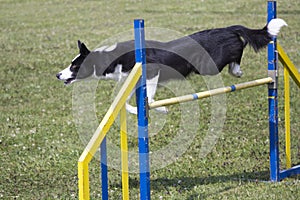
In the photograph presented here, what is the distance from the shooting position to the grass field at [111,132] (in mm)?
5879

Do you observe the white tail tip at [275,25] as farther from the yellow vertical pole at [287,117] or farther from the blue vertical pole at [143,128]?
the blue vertical pole at [143,128]

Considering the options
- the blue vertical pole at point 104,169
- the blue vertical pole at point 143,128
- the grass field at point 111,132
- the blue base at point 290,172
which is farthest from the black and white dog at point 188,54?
the blue vertical pole at point 104,169

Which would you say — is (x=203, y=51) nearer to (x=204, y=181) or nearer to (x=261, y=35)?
(x=261, y=35)

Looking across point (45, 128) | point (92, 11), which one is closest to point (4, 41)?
point (92, 11)

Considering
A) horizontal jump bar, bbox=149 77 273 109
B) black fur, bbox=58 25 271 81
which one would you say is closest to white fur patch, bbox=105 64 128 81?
black fur, bbox=58 25 271 81

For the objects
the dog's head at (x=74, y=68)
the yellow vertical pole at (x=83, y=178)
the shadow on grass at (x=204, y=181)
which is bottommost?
the shadow on grass at (x=204, y=181)

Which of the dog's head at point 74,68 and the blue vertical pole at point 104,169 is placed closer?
the blue vertical pole at point 104,169

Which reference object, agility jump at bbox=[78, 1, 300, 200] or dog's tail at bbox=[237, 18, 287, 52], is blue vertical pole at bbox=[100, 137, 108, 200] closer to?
agility jump at bbox=[78, 1, 300, 200]

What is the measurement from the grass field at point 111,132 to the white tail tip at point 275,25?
1.36 meters

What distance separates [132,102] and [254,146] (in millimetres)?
3064

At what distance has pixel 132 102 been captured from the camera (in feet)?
32.0

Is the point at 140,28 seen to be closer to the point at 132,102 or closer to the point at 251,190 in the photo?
the point at 251,190

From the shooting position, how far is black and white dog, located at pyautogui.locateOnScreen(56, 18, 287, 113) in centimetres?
604

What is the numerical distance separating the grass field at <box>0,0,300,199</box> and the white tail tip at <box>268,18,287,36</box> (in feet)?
4.47
